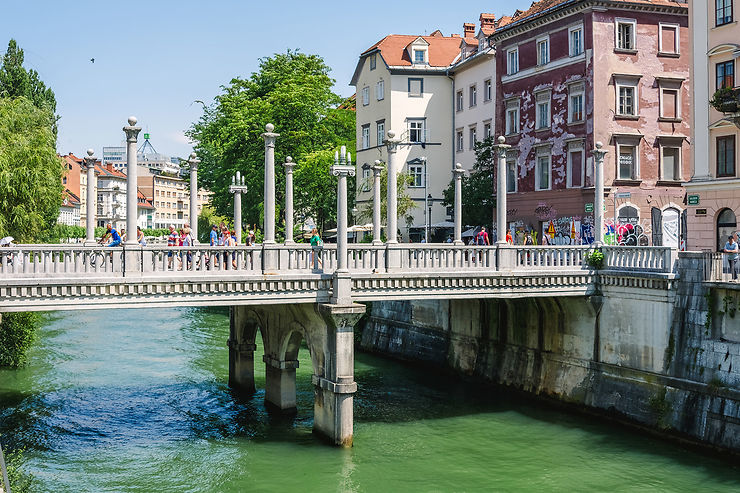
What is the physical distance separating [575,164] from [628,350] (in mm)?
18373

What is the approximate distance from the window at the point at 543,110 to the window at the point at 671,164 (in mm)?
6416

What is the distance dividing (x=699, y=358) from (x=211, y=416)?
16112 mm

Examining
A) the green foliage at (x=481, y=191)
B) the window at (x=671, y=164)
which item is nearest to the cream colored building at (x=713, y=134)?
the window at (x=671, y=164)

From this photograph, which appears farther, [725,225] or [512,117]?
[512,117]

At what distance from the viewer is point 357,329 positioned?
4622 centimetres

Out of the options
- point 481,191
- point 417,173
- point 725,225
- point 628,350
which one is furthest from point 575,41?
point 628,350

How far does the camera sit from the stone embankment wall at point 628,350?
25.0m

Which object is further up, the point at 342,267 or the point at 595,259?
the point at 595,259

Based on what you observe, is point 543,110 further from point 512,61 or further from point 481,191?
point 481,191

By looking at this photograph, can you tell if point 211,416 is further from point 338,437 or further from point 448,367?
point 448,367

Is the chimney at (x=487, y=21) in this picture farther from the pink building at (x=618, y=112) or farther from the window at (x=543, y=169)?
the window at (x=543, y=169)

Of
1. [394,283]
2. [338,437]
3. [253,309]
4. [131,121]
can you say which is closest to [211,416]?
[253,309]

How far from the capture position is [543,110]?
47219 millimetres

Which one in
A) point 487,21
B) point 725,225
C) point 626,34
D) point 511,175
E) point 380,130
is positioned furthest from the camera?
point 380,130
